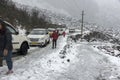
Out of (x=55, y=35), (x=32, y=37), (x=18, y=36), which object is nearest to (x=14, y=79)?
(x=18, y=36)

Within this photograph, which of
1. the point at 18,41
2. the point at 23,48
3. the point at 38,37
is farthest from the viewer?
the point at 38,37

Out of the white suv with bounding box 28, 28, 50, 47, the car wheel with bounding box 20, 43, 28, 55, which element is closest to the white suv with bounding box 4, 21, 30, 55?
the car wheel with bounding box 20, 43, 28, 55

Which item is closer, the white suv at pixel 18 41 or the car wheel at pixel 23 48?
the white suv at pixel 18 41

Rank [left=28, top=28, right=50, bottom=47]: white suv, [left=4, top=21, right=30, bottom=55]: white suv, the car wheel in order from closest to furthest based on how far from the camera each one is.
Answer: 1. [left=4, top=21, right=30, bottom=55]: white suv
2. the car wheel
3. [left=28, top=28, right=50, bottom=47]: white suv

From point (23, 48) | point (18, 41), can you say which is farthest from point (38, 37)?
point (18, 41)

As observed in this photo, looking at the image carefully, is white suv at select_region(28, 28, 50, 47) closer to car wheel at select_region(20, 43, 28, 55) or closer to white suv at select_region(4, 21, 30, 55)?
car wheel at select_region(20, 43, 28, 55)

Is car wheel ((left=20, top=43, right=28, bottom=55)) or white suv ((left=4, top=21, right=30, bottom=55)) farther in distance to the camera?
car wheel ((left=20, top=43, right=28, bottom=55))

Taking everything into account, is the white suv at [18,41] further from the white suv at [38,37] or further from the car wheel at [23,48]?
the white suv at [38,37]

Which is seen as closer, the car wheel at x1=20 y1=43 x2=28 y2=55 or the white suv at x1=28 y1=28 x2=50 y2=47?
the car wheel at x1=20 y1=43 x2=28 y2=55

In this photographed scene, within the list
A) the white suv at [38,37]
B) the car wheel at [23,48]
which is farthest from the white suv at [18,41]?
the white suv at [38,37]

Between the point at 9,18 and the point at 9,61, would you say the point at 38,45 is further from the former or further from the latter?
the point at 9,18

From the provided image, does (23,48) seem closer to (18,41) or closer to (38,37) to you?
(18,41)

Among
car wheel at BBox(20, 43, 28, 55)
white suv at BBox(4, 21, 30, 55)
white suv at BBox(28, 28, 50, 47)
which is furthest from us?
white suv at BBox(28, 28, 50, 47)

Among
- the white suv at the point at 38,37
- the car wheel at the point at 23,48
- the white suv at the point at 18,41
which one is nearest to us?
the white suv at the point at 18,41
